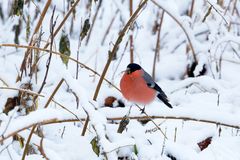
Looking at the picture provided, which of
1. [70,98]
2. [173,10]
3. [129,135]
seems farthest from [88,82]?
[129,135]

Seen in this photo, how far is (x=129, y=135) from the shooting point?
6.38 ft

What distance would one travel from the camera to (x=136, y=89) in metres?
2.78

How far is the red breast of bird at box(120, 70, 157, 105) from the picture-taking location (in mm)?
2715

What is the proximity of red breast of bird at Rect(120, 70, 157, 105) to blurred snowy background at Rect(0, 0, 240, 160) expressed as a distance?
15 cm

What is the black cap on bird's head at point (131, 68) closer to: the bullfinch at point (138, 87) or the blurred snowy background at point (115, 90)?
the bullfinch at point (138, 87)

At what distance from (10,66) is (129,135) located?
6.74 feet

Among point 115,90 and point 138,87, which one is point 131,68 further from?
point 115,90

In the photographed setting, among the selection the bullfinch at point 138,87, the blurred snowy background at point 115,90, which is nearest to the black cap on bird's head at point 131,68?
the bullfinch at point 138,87

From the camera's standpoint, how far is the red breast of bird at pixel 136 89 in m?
2.71


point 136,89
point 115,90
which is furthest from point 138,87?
point 115,90

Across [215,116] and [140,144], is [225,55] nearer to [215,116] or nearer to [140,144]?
[215,116]

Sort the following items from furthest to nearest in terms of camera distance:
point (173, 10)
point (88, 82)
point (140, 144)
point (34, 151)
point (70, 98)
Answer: point (88, 82), point (70, 98), point (173, 10), point (34, 151), point (140, 144)

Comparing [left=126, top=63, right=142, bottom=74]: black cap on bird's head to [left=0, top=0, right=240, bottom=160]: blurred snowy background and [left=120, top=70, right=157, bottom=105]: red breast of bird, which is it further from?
[left=0, top=0, right=240, bottom=160]: blurred snowy background

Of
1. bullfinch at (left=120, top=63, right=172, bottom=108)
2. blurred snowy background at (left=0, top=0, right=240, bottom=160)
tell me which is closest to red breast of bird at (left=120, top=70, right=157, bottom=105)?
bullfinch at (left=120, top=63, right=172, bottom=108)
